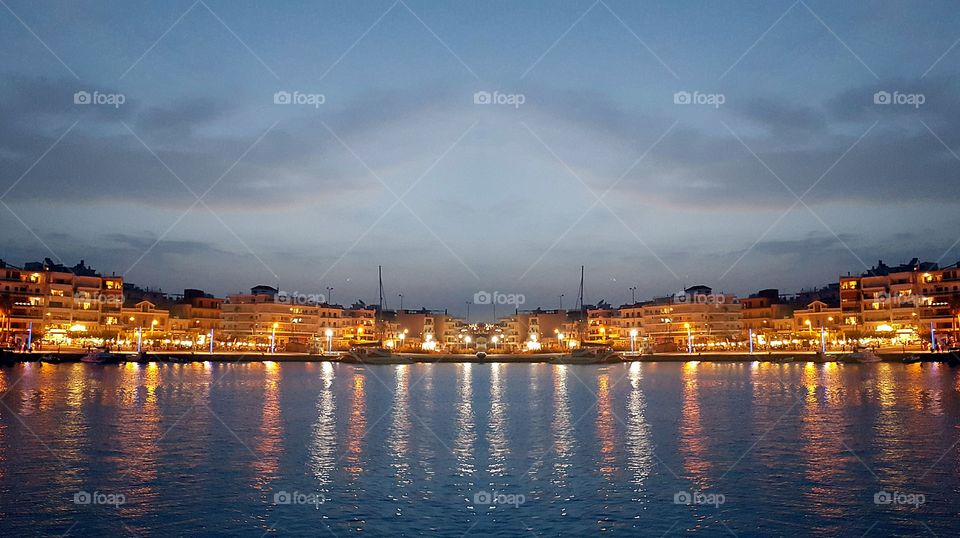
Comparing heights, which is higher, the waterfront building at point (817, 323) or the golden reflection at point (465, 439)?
the waterfront building at point (817, 323)

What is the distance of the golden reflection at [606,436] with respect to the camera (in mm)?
22172

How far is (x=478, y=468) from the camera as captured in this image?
72.4ft

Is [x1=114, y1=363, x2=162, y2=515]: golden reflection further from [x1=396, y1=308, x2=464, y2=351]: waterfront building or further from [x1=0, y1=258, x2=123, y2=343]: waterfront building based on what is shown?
[x1=396, y1=308, x2=464, y2=351]: waterfront building

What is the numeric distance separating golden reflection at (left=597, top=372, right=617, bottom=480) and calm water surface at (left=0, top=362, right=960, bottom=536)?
127mm

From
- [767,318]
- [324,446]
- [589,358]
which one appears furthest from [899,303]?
[324,446]

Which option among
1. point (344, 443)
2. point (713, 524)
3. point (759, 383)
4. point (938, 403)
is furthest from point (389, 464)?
point (759, 383)

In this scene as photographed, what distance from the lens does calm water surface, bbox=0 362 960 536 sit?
53.7 feet

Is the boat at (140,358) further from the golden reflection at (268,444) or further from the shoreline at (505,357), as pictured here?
the golden reflection at (268,444)

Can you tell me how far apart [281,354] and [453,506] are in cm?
12914

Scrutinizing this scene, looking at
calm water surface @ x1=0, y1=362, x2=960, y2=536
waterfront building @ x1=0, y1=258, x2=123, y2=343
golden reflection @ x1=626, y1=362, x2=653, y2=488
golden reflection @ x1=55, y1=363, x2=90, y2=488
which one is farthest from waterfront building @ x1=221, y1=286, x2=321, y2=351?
golden reflection @ x1=626, y1=362, x2=653, y2=488

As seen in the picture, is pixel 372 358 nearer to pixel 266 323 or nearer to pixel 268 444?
pixel 266 323

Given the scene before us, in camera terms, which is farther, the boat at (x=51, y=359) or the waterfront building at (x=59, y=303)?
the waterfront building at (x=59, y=303)

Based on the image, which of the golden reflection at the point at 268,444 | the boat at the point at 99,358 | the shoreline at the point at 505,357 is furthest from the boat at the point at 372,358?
the golden reflection at the point at 268,444

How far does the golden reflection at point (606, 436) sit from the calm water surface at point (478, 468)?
0.13 metres
